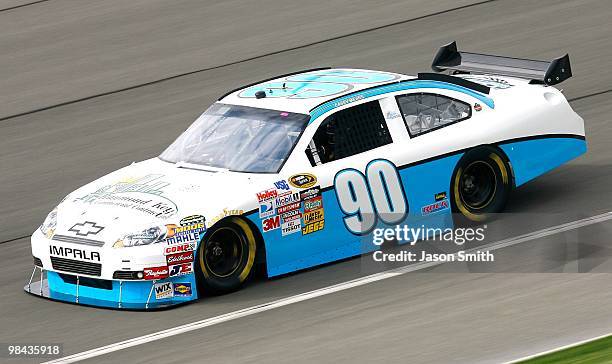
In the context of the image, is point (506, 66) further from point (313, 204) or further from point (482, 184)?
point (313, 204)

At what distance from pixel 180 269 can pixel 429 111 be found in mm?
2973

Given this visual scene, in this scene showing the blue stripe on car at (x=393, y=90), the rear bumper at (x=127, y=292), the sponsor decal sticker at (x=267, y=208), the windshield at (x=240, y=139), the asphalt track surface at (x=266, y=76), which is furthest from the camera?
the blue stripe on car at (x=393, y=90)

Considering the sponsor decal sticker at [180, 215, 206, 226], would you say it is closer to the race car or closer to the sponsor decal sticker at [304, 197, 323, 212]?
the race car

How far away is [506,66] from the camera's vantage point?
13.3 meters

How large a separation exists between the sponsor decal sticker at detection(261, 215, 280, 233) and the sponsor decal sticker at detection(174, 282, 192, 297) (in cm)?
78

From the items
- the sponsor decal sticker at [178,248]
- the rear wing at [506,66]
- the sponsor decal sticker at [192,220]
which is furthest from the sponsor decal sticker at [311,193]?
the rear wing at [506,66]

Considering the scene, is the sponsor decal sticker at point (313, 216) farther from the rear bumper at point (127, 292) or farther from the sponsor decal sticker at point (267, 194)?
the rear bumper at point (127, 292)

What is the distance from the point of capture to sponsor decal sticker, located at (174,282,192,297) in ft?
33.5

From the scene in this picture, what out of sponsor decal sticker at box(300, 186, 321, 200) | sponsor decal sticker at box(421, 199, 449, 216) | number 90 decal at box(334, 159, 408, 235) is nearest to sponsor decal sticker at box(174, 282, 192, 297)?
sponsor decal sticker at box(300, 186, 321, 200)

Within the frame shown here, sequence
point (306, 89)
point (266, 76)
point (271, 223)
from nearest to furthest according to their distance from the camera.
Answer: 1. point (271, 223)
2. point (306, 89)
3. point (266, 76)

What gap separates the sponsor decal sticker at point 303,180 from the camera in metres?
10.8

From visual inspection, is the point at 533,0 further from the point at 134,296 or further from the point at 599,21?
Answer: the point at 134,296

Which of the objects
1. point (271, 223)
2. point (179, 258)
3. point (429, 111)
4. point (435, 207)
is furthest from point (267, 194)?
point (429, 111)

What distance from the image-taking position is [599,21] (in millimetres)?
18547
